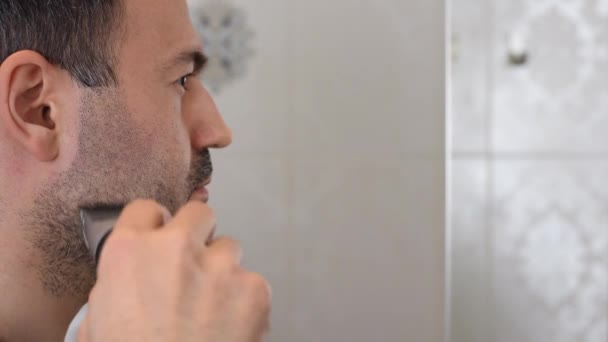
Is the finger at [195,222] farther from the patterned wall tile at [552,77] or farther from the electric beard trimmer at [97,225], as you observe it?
the patterned wall tile at [552,77]

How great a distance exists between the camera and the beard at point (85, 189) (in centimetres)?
75

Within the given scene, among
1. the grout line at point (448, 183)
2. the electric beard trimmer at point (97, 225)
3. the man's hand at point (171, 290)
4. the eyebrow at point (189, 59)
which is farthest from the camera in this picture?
the grout line at point (448, 183)

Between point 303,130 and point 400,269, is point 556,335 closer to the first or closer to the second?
point 400,269

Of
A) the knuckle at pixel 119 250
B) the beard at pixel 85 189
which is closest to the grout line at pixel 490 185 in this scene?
the beard at pixel 85 189

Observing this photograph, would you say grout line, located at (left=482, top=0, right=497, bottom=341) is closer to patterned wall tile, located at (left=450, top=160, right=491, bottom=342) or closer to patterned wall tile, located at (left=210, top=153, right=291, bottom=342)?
patterned wall tile, located at (left=450, top=160, right=491, bottom=342)

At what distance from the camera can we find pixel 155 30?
0.80 m

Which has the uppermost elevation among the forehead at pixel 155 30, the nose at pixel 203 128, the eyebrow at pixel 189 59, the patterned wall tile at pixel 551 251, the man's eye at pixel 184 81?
the forehead at pixel 155 30

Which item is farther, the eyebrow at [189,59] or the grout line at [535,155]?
the grout line at [535,155]

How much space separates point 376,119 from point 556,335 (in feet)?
1.56

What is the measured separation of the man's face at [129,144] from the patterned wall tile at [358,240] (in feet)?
1.41

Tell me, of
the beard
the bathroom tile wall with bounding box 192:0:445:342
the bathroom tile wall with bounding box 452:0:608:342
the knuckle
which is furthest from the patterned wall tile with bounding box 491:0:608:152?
the knuckle

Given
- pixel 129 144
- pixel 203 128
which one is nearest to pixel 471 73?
pixel 203 128

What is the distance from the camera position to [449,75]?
122 cm

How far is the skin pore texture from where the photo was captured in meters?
0.74
